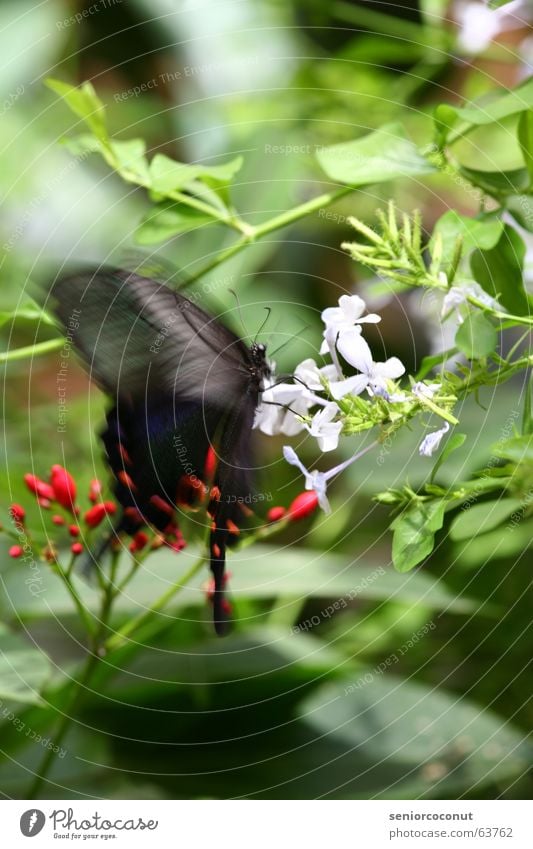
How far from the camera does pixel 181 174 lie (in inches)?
20.7

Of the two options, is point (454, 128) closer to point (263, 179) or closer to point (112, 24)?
point (263, 179)

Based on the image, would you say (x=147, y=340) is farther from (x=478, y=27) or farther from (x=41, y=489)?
(x=478, y=27)

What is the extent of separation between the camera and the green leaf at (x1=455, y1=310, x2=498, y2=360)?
1.34 ft

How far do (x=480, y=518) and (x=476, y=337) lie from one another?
0.35 ft

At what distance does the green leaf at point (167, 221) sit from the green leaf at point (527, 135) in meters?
0.20

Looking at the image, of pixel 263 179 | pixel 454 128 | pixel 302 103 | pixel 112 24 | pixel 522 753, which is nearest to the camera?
pixel 454 128

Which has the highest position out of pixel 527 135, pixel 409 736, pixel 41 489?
pixel 527 135

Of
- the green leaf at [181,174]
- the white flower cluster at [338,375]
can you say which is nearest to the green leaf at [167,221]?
the green leaf at [181,174]

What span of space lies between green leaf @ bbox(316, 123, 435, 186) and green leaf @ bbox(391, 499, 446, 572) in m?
0.20

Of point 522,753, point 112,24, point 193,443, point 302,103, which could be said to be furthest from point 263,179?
point 522,753

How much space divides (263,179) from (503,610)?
1.37ft

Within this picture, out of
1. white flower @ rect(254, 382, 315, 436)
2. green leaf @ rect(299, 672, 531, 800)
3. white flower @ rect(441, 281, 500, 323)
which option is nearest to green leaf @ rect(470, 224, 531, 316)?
white flower @ rect(441, 281, 500, 323)

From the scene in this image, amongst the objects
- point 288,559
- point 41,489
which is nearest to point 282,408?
point 41,489

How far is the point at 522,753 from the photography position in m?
0.67
